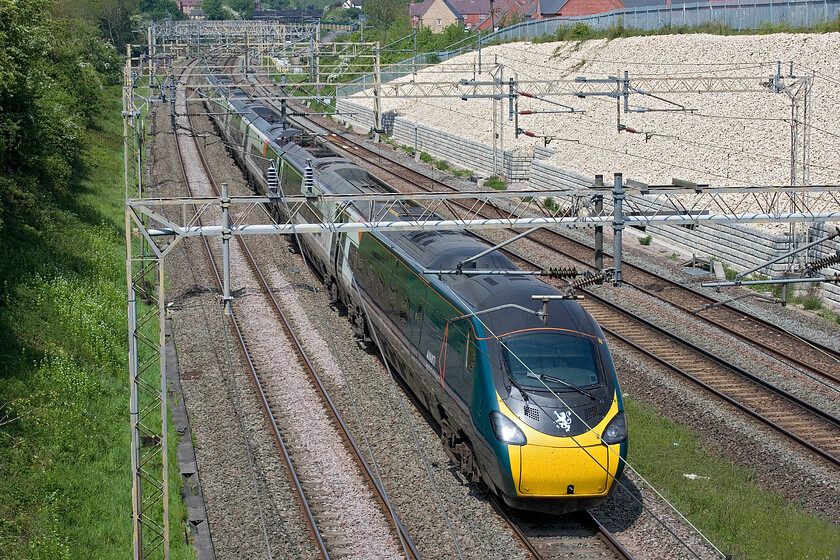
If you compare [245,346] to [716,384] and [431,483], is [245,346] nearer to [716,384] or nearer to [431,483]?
[431,483]

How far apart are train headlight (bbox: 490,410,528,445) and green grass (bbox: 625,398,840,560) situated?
3.16 meters

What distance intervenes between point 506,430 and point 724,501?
3.92m

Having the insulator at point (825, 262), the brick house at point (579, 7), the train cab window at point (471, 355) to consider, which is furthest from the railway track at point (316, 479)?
the brick house at point (579, 7)

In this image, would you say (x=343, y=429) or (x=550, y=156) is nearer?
(x=343, y=429)

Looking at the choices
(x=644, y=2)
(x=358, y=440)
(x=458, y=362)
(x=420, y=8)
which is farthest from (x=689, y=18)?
(x=420, y=8)

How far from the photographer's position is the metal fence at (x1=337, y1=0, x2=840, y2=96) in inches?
1809

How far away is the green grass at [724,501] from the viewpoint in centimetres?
1225

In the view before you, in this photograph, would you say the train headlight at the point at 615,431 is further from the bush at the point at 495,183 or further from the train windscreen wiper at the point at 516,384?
the bush at the point at 495,183

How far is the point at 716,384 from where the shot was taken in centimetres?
1820

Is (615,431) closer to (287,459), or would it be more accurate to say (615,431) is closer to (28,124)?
(287,459)

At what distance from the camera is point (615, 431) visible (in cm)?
1235

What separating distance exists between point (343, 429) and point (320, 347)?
472 centimetres

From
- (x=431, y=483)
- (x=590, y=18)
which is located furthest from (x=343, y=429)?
(x=590, y=18)

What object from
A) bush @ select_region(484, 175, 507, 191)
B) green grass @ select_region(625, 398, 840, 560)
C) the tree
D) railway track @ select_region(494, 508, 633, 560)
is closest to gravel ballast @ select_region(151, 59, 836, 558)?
railway track @ select_region(494, 508, 633, 560)
